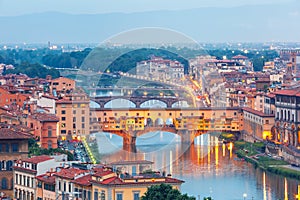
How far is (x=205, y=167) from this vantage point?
56.7ft

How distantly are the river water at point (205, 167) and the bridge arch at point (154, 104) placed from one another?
155 inches

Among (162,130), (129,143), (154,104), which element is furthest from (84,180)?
(154,104)

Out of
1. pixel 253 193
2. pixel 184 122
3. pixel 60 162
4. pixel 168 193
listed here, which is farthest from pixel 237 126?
pixel 168 193

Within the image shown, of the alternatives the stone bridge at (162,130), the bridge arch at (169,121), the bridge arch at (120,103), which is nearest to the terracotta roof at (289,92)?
the stone bridge at (162,130)

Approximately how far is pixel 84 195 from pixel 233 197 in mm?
Answer: 3494

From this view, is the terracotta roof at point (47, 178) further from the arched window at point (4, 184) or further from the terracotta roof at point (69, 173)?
the arched window at point (4, 184)

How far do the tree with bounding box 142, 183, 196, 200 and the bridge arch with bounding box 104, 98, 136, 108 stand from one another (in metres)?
15.5

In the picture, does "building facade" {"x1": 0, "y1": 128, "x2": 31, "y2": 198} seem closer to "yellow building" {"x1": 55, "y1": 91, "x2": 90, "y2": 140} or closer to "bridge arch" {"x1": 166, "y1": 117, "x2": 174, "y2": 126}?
"yellow building" {"x1": 55, "y1": 91, "x2": 90, "y2": 140}

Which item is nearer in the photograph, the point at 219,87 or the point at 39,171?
the point at 39,171

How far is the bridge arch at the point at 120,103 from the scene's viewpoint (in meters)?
26.0

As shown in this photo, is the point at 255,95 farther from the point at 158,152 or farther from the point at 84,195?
the point at 84,195

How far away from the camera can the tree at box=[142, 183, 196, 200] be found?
32.0ft

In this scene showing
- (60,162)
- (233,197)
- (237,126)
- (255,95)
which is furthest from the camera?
(255,95)

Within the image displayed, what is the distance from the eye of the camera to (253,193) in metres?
14.2
